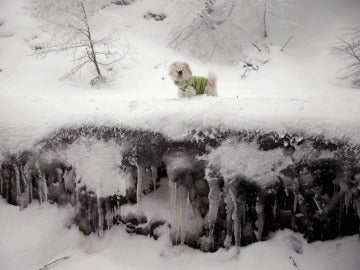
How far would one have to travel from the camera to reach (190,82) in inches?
183

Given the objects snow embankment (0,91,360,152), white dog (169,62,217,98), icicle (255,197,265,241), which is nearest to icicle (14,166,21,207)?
snow embankment (0,91,360,152)

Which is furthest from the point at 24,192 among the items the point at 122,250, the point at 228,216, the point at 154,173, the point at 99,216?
the point at 228,216

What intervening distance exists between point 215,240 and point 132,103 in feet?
6.52

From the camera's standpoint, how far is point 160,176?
4074 mm

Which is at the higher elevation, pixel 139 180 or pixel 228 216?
pixel 139 180

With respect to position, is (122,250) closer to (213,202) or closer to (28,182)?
(213,202)

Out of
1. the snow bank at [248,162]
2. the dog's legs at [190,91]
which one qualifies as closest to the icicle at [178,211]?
the snow bank at [248,162]

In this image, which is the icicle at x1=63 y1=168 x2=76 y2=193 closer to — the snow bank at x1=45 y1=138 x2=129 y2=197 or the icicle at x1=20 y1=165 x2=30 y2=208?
the snow bank at x1=45 y1=138 x2=129 y2=197

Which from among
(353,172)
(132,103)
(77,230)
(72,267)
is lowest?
(72,267)

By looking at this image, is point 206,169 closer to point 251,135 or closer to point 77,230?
point 251,135

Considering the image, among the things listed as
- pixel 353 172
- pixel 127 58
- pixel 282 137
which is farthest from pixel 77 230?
pixel 127 58

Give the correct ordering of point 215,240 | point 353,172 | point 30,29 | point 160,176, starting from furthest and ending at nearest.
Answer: point 30,29 → point 160,176 → point 215,240 → point 353,172

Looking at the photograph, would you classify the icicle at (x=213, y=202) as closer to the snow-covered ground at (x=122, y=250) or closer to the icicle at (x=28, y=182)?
the snow-covered ground at (x=122, y=250)

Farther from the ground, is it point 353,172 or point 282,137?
point 282,137
